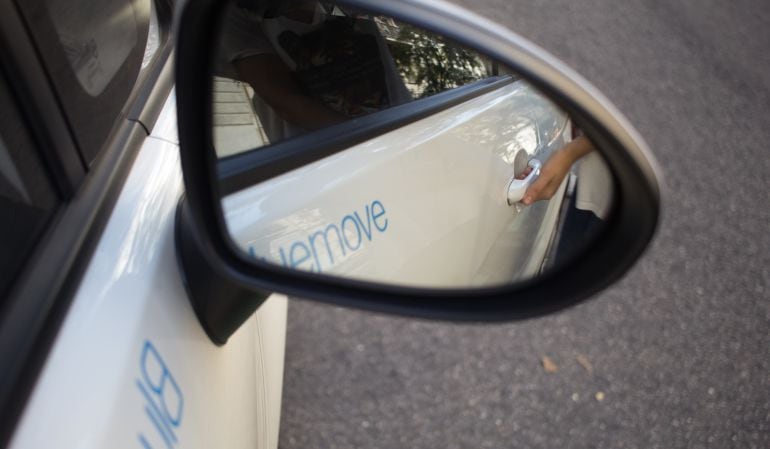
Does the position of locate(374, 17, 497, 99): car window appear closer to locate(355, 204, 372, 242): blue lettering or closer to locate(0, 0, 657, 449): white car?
locate(0, 0, 657, 449): white car

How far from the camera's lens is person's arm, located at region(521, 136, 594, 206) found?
110 cm

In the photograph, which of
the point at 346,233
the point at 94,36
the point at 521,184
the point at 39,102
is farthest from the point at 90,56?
the point at 521,184

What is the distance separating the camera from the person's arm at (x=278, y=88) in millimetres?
1052

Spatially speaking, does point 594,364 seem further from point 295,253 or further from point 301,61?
point 301,61

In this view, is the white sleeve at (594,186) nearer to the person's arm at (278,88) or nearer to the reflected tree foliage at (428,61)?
the reflected tree foliage at (428,61)

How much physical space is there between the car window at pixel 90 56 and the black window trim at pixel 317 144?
23cm

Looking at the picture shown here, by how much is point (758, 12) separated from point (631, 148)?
7.90 metres

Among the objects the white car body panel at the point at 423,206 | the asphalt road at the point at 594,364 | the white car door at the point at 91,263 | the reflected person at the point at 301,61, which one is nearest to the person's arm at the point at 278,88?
the reflected person at the point at 301,61

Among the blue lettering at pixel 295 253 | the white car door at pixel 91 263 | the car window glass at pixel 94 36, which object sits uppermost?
the car window glass at pixel 94 36

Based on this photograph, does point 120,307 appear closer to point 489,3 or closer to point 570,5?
point 489,3

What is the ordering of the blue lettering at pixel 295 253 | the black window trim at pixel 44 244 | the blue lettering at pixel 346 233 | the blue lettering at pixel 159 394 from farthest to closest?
the blue lettering at pixel 346 233
the blue lettering at pixel 295 253
the blue lettering at pixel 159 394
the black window trim at pixel 44 244

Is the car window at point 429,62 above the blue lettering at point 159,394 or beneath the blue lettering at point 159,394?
above

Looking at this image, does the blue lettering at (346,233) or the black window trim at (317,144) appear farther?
the blue lettering at (346,233)

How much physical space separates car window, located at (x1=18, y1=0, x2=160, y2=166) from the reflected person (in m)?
0.25
